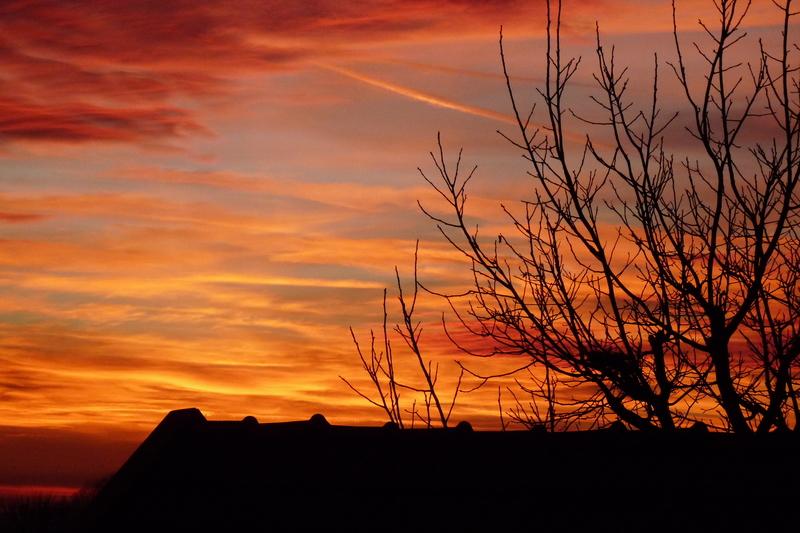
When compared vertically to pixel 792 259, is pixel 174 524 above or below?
below

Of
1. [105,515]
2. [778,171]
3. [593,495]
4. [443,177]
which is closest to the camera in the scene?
[105,515]

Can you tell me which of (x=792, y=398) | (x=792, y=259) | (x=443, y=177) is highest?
(x=443, y=177)

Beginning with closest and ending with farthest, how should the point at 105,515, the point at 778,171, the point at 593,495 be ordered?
the point at 105,515 < the point at 593,495 < the point at 778,171

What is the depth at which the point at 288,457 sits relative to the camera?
5.18m

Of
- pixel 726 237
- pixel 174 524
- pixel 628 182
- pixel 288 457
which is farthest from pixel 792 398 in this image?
pixel 174 524

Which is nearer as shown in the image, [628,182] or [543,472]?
[543,472]

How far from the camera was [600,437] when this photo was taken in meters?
5.39

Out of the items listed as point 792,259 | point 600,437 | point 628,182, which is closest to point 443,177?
point 628,182

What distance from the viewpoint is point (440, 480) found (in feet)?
16.6

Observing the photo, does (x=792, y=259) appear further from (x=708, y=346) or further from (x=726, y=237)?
(x=708, y=346)

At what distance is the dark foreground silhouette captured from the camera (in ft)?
16.1

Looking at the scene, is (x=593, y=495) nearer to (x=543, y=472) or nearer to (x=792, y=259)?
(x=543, y=472)

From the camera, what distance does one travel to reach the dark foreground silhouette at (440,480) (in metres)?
4.91

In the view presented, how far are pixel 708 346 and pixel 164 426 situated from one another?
5747 millimetres
